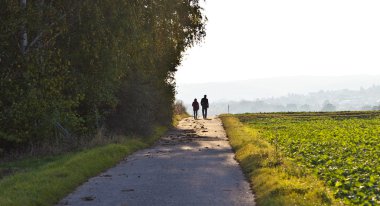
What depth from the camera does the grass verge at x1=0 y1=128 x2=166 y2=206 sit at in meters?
11.9

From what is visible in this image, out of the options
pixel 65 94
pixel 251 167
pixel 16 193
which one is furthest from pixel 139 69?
pixel 16 193

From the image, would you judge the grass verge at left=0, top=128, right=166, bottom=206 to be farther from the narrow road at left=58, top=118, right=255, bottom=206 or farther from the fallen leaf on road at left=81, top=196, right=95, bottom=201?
the fallen leaf on road at left=81, top=196, right=95, bottom=201

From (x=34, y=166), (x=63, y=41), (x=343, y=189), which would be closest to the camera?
(x=343, y=189)

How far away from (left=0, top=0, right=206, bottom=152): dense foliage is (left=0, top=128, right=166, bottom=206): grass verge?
2193 millimetres

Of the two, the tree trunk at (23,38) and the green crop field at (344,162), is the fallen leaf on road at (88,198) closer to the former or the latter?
the green crop field at (344,162)

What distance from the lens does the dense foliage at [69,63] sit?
2034 centimetres

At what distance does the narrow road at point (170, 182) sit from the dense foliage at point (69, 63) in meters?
3.68

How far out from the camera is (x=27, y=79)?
20.2 metres

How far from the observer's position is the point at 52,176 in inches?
566

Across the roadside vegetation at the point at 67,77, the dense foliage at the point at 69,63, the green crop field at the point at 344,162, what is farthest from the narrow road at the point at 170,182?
the dense foliage at the point at 69,63

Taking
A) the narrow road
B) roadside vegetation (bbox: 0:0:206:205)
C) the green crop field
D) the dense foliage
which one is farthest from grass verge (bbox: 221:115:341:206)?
the dense foliage

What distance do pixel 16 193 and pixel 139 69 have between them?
18108 millimetres

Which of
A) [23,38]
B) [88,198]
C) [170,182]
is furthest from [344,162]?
[23,38]

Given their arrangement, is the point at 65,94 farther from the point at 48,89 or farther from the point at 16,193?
the point at 16,193
